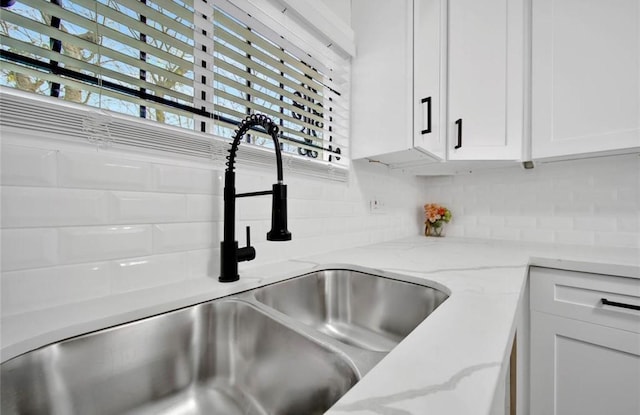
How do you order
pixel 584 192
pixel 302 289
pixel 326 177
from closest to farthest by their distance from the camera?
pixel 302 289, pixel 326 177, pixel 584 192

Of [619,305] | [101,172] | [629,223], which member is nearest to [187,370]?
[101,172]

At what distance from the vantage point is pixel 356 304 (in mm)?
954

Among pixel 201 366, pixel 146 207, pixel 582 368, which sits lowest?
pixel 582 368

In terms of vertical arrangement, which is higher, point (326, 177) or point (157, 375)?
point (326, 177)

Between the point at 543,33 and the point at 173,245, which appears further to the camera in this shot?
the point at 543,33

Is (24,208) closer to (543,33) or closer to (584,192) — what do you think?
(543,33)

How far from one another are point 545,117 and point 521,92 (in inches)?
7.2

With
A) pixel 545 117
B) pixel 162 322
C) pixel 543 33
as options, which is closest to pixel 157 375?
pixel 162 322

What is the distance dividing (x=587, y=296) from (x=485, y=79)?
1138 millimetres

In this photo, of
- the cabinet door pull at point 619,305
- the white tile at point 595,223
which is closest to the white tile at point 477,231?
the white tile at point 595,223

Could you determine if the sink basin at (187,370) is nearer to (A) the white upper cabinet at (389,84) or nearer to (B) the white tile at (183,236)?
(B) the white tile at (183,236)

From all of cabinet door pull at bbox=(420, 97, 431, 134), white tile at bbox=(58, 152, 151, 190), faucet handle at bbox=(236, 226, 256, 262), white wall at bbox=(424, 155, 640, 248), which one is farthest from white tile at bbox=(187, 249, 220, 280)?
white wall at bbox=(424, 155, 640, 248)

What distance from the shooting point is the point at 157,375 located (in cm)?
57

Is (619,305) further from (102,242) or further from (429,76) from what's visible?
(102,242)
